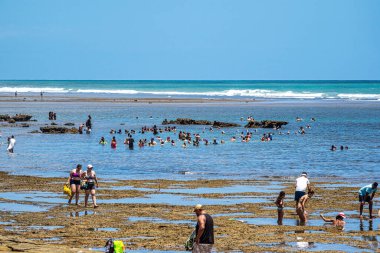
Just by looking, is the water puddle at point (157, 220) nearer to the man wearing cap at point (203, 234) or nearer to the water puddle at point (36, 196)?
the water puddle at point (36, 196)

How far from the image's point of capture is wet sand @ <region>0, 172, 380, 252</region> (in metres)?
21.8

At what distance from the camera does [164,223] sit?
83.5 ft

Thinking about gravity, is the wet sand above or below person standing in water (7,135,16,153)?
below

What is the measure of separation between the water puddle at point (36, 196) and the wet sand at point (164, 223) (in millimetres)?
38

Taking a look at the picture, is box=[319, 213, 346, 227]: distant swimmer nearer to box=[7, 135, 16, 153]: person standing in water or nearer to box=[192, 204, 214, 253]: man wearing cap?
box=[192, 204, 214, 253]: man wearing cap

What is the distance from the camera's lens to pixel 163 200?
31156 millimetres

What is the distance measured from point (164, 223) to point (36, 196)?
8.26 meters

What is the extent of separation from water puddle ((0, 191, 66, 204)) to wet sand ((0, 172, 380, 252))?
0.12ft

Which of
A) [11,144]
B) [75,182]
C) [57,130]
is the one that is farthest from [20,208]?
[57,130]

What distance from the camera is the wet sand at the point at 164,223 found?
71.6 feet

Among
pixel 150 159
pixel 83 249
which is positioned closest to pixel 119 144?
pixel 150 159

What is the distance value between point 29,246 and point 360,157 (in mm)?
36186

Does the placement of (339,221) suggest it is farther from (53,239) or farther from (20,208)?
(20,208)

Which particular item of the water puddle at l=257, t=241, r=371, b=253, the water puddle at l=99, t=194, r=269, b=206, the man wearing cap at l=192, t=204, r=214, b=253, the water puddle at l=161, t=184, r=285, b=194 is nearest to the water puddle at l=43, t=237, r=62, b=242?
the man wearing cap at l=192, t=204, r=214, b=253
